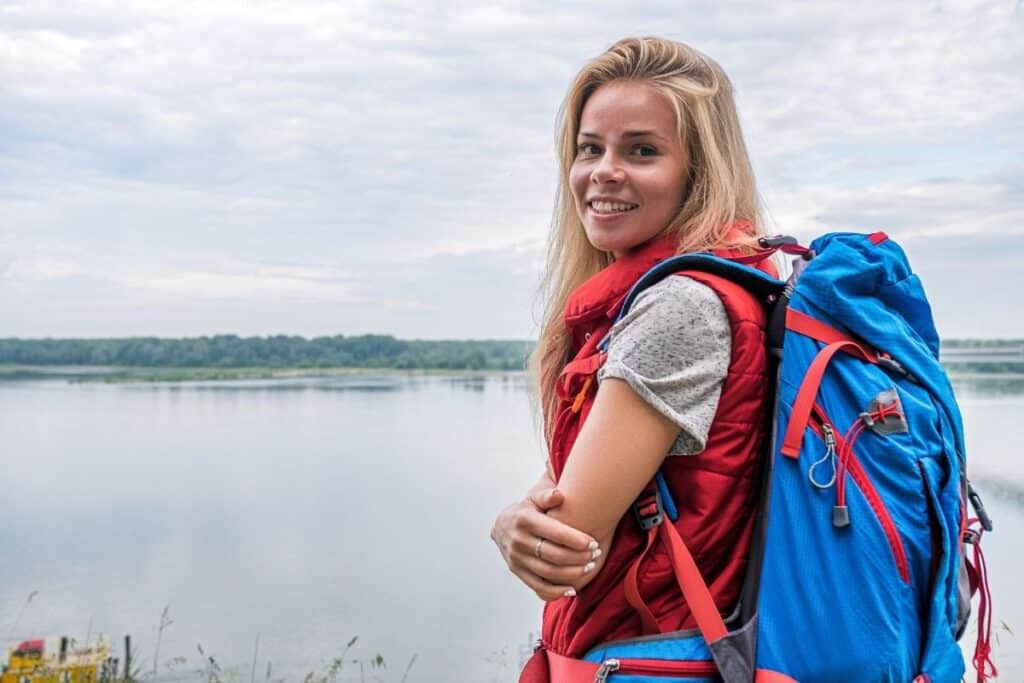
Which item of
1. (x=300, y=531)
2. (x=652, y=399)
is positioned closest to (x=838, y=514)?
(x=652, y=399)

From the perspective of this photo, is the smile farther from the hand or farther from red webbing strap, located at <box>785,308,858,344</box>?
the hand

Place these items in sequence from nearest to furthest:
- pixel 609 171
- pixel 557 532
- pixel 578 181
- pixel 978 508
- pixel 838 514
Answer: pixel 838 514
pixel 557 532
pixel 978 508
pixel 609 171
pixel 578 181

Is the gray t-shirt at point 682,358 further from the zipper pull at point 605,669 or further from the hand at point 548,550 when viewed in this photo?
the zipper pull at point 605,669

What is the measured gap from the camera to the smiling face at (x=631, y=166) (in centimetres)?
172

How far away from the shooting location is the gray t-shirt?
56.5 inches

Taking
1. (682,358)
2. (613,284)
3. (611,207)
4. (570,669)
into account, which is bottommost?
(570,669)

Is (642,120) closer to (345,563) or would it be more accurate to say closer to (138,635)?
(138,635)

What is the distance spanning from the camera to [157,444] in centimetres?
5728

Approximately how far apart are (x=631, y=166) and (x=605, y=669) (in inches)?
31.3

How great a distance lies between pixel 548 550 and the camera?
1.48 meters

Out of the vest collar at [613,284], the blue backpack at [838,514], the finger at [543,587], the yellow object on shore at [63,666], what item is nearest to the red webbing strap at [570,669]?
the blue backpack at [838,514]

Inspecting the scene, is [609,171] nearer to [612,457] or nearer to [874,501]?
[612,457]

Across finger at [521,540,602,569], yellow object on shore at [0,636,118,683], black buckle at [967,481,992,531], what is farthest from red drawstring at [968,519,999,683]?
yellow object on shore at [0,636,118,683]

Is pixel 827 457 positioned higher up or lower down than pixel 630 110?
lower down
